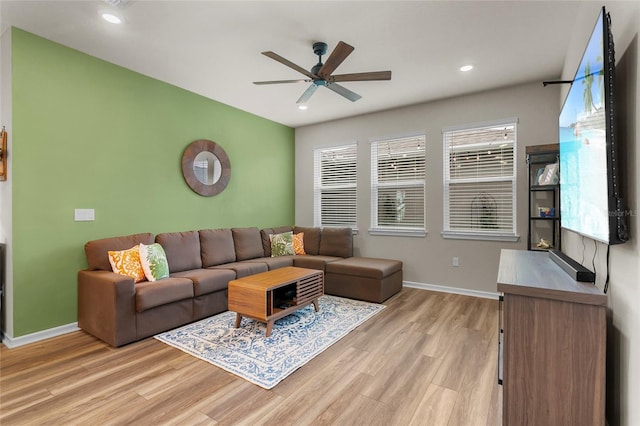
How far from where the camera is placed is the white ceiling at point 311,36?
2.43 meters

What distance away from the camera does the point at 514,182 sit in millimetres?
4016

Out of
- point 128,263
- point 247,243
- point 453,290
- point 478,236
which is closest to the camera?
point 128,263

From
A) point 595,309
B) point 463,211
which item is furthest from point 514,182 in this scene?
point 595,309

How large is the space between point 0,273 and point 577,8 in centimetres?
553

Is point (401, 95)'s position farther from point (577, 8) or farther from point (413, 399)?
point (413, 399)

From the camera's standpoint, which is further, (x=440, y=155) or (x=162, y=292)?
(x=440, y=155)

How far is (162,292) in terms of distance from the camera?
2.94m

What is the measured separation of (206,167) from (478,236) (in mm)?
3953

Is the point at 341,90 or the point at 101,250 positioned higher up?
the point at 341,90

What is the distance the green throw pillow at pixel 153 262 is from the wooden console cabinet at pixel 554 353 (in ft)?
10.1

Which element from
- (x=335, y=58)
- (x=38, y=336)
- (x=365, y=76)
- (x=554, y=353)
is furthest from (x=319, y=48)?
(x=38, y=336)

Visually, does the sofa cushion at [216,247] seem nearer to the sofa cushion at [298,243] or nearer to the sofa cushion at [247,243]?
the sofa cushion at [247,243]

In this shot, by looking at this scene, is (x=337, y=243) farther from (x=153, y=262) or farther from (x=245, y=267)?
(x=153, y=262)

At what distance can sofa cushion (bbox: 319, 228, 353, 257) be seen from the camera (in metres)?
4.97
